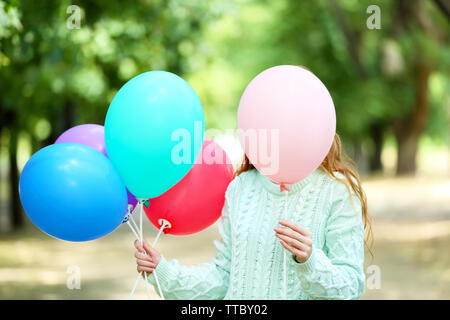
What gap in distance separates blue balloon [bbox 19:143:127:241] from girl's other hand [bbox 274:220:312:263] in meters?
0.77

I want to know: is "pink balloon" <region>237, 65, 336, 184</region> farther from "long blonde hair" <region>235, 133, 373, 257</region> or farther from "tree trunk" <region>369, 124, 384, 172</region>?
"tree trunk" <region>369, 124, 384, 172</region>

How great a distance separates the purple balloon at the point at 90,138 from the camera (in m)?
2.76

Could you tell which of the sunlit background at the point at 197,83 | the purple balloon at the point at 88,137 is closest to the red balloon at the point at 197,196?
the purple balloon at the point at 88,137

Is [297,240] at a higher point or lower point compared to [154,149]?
lower

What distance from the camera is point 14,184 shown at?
504 inches

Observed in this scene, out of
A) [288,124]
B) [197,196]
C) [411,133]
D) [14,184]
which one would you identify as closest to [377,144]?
[411,133]

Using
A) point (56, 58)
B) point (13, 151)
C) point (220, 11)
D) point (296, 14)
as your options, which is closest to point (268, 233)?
point (56, 58)

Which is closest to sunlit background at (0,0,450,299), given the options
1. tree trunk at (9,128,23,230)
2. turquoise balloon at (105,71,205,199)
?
tree trunk at (9,128,23,230)

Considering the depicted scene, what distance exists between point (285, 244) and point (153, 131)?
741 mm

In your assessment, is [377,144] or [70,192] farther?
[377,144]

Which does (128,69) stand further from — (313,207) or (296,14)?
(296,14)

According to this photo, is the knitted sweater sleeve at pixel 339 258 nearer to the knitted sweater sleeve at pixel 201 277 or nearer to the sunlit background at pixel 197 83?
the knitted sweater sleeve at pixel 201 277

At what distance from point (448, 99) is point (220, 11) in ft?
43.7

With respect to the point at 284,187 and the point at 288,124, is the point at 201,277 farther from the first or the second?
the point at 288,124
